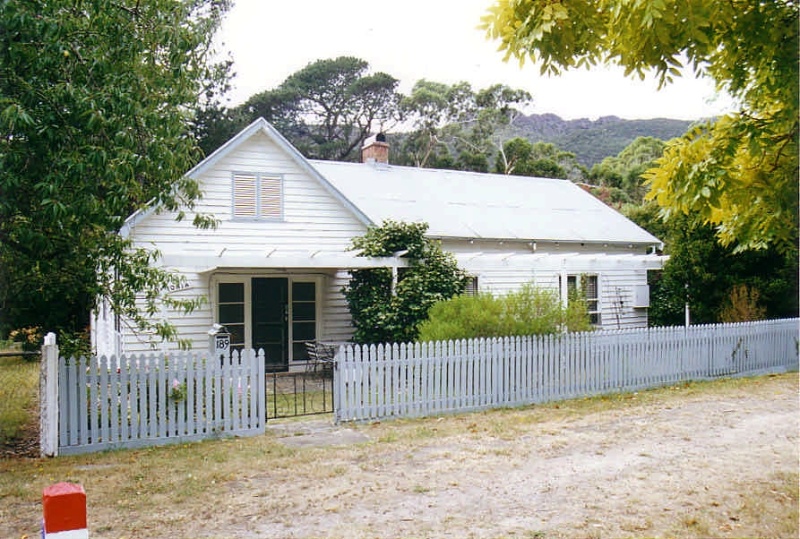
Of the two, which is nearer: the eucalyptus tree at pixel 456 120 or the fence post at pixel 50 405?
the fence post at pixel 50 405

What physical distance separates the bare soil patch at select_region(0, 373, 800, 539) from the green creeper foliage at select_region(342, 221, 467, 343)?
383 cm

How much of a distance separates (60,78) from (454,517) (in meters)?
5.31

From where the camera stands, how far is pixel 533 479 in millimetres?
6223

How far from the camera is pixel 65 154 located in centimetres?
567

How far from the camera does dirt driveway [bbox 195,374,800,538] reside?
499 centimetres

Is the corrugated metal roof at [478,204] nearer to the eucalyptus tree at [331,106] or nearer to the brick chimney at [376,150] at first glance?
the brick chimney at [376,150]

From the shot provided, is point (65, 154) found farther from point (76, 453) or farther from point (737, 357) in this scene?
point (737, 357)

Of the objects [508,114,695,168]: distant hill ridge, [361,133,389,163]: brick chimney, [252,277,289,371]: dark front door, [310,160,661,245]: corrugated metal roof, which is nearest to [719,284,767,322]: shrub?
[310,160,661,245]: corrugated metal roof

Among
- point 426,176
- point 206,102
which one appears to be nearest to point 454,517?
point 426,176

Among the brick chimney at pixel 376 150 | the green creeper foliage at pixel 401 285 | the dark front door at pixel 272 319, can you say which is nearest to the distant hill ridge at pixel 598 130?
the green creeper foliage at pixel 401 285

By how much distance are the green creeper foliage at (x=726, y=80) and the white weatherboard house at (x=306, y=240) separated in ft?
27.1

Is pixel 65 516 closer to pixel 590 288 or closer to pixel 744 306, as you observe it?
pixel 744 306

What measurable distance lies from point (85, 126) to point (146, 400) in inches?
141

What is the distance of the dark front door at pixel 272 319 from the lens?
46.6 ft
